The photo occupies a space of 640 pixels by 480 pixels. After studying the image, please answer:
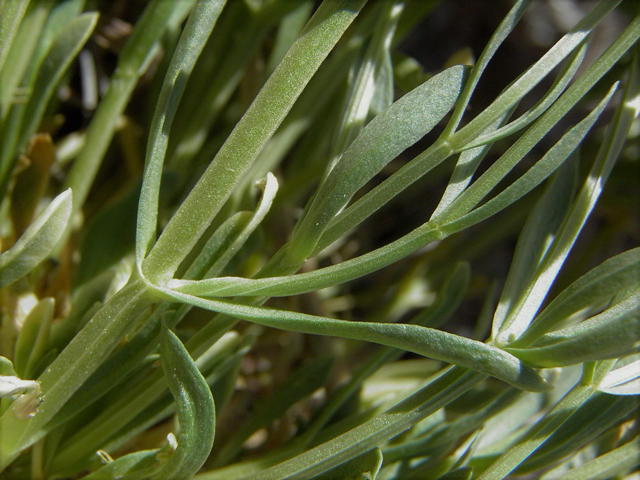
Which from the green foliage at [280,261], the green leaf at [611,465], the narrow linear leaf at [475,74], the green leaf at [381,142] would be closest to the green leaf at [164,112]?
the green foliage at [280,261]

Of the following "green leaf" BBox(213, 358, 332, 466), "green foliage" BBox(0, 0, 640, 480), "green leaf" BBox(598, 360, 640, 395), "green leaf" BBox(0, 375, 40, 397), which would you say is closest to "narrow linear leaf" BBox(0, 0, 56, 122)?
"green foliage" BBox(0, 0, 640, 480)

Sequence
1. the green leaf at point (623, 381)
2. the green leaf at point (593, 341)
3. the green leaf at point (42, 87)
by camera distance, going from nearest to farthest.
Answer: the green leaf at point (593, 341) → the green leaf at point (623, 381) → the green leaf at point (42, 87)

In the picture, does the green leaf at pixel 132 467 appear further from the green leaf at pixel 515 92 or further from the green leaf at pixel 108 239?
the green leaf at pixel 515 92

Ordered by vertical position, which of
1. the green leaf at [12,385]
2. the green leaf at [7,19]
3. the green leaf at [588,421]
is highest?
the green leaf at [7,19]

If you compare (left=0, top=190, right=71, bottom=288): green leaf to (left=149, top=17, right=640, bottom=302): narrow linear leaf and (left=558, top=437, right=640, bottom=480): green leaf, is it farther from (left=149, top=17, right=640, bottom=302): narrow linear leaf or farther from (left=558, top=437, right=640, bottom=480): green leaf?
(left=558, top=437, right=640, bottom=480): green leaf

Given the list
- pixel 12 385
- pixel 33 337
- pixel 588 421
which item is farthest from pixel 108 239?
pixel 588 421

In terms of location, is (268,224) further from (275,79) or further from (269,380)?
(275,79)

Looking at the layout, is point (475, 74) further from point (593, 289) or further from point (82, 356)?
point (82, 356)
